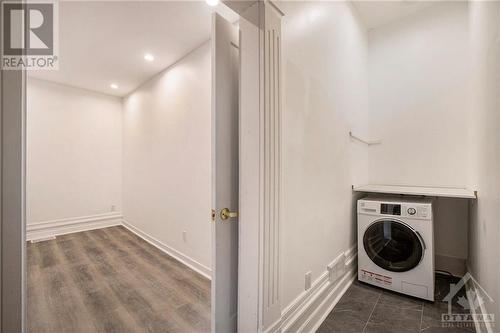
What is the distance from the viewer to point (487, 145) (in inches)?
59.2

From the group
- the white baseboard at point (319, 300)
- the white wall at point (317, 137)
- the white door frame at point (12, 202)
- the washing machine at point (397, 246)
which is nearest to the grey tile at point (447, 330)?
the washing machine at point (397, 246)

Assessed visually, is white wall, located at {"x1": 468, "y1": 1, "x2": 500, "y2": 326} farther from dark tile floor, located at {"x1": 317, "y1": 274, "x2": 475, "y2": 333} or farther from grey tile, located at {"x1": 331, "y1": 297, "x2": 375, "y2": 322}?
grey tile, located at {"x1": 331, "y1": 297, "x2": 375, "y2": 322}

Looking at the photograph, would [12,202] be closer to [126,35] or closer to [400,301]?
[126,35]

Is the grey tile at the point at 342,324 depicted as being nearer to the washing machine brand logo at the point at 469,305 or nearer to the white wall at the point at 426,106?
the washing machine brand logo at the point at 469,305

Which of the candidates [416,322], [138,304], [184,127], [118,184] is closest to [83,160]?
[118,184]

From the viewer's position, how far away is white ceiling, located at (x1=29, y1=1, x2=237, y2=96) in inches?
78.6

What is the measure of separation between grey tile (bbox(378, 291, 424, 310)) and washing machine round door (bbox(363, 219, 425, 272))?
0.24 metres

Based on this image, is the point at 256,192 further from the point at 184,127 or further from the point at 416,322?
the point at 184,127

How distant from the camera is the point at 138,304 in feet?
6.40

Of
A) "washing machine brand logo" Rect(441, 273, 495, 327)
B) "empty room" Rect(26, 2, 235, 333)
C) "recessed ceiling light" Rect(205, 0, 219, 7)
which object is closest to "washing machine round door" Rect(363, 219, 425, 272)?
"washing machine brand logo" Rect(441, 273, 495, 327)

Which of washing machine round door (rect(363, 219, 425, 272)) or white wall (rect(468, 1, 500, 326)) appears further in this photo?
washing machine round door (rect(363, 219, 425, 272))

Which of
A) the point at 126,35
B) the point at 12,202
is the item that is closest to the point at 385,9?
the point at 126,35

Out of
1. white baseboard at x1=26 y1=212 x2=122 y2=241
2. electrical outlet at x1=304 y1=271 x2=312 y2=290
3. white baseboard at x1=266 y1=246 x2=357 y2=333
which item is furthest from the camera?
white baseboard at x1=26 y1=212 x2=122 y2=241

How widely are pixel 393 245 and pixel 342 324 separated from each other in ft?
2.94
